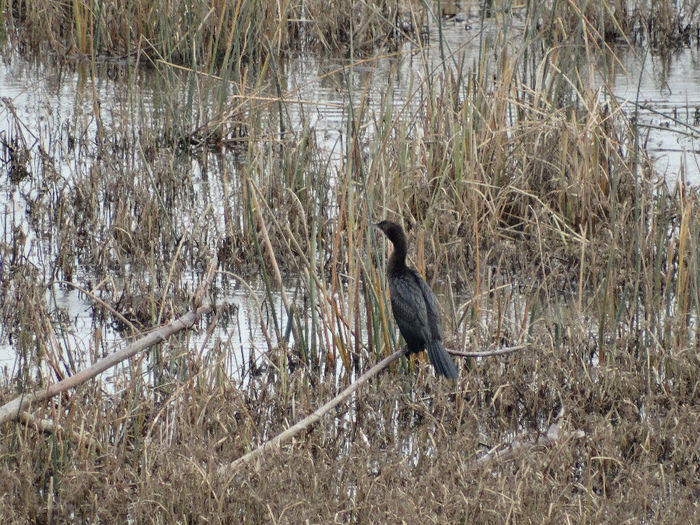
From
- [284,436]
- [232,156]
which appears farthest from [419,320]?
[232,156]

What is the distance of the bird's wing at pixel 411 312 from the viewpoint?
4.34 meters

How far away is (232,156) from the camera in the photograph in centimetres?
841

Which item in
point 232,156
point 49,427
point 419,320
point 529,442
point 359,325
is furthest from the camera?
point 232,156

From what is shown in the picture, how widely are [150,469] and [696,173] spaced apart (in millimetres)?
5059

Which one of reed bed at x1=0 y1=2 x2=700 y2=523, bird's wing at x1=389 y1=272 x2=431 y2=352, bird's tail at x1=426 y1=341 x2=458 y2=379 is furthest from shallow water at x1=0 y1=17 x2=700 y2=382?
bird's tail at x1=426 y1=341 x2=458 y2=379

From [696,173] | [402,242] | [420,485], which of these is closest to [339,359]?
[402,242]

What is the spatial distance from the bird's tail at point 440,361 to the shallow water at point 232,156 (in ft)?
2.27

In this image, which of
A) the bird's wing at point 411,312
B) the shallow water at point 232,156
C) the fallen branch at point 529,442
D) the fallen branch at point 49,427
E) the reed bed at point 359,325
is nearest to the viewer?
the reed bed at point 359,325

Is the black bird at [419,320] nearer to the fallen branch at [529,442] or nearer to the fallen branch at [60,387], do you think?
the fallen branch at [529,442]

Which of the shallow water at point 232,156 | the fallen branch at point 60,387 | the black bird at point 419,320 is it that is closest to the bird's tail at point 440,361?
the black bird at point 419,320

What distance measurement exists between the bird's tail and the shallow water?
0.69 metres

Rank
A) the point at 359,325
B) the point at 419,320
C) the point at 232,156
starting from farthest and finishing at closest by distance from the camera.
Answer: the point at 232,156 → the point at 359,325 → the point at 419,320

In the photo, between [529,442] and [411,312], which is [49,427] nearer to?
[411,312]

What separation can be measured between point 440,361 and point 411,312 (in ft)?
0.68
